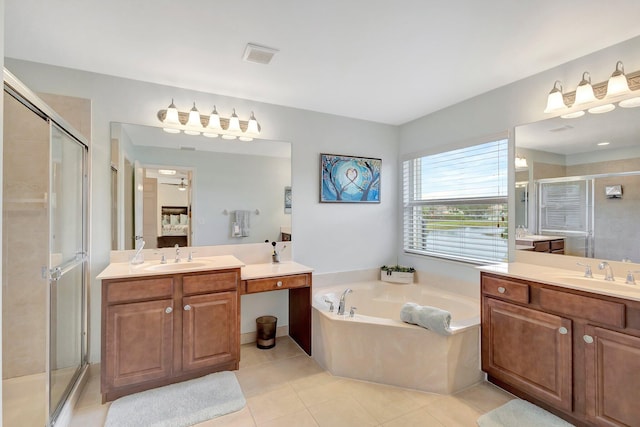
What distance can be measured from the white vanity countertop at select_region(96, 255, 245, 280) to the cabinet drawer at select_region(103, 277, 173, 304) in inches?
2.1

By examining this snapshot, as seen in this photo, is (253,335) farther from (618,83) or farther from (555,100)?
(618,83)

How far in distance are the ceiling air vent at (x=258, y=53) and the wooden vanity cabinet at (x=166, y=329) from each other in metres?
1.60

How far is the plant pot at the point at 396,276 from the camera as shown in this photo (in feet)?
11.5

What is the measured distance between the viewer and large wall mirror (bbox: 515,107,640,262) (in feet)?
6.62

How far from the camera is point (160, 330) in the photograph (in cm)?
216

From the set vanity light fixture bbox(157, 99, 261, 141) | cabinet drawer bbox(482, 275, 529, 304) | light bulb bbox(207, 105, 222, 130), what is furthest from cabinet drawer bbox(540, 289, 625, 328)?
light bulb bbox(207, 105, 222, 130)

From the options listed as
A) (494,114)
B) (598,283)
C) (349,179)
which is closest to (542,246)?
(598,283)

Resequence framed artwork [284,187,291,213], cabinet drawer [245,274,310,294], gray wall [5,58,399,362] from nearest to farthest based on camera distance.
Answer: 1. gray wall [5,58,399,362]
2. cabinet drawer [245,274,310,294]
3. framed artwork [284,187,291,213]

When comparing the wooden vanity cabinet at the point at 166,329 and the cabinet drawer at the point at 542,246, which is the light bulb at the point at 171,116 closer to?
the wooden vanity cabinet at the point at 166,329

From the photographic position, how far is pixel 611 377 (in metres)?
1.67

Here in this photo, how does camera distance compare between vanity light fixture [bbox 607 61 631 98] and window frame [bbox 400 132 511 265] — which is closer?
vanity light fixture [bbox 607 61 631 98]

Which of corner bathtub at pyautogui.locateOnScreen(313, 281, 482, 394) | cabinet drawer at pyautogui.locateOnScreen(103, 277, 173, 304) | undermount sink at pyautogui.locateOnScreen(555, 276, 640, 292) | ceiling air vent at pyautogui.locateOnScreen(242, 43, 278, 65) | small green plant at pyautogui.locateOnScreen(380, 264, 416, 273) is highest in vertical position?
ceiling air vent at pyautogui.locateOnScreen(242, 43, 278, 65)

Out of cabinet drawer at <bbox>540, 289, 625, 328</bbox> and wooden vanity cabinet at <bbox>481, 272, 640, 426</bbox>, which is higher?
cabinet drawer at <bbox>540, 289, 625, 328</bbox>

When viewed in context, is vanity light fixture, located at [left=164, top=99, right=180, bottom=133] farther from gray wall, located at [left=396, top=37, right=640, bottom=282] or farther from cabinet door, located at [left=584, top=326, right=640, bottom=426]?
cabinet door, located at [left=584, top=326, right=640, bottom=426]
